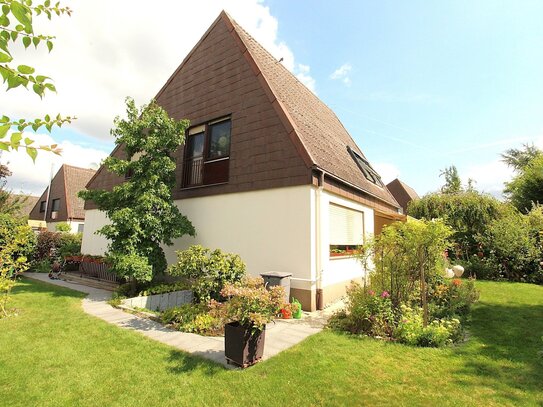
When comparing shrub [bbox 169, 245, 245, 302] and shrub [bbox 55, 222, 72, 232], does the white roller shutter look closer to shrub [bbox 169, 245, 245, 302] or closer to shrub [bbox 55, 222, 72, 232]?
shrub [bbox 169, 245, 245, 302]

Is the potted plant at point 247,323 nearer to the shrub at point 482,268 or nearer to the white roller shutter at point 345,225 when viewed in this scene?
the white roller shutter at point 345,225

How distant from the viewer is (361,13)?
8.65 metres

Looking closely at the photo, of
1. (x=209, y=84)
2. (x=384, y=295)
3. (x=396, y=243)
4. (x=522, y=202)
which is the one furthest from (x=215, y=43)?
(x=522, y=202)

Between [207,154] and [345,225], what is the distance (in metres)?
5.85

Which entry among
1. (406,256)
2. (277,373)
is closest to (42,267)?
(277,373)

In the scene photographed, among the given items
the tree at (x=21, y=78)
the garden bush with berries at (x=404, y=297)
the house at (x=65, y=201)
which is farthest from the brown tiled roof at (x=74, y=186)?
the tree at (x=21, y=78)

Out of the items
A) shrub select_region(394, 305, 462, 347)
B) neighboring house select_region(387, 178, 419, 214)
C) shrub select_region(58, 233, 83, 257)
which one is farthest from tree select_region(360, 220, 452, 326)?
neighboring house select_region(387, 178, 419, 214)

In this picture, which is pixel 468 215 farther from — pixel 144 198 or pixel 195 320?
pixel 144 198

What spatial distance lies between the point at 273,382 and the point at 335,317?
3163 mm

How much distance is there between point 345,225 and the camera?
10734 millimetres

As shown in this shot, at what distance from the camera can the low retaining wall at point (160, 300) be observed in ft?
27.0

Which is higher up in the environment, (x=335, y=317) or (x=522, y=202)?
(x=522, y=202)

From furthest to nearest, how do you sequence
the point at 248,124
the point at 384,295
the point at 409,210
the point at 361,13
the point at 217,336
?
the point at 409,210
the point at 248,124
the point at 361,13
the point at 384,295
the point at 217,336

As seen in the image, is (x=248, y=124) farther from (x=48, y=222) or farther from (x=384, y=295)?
(x=48, y=222)
